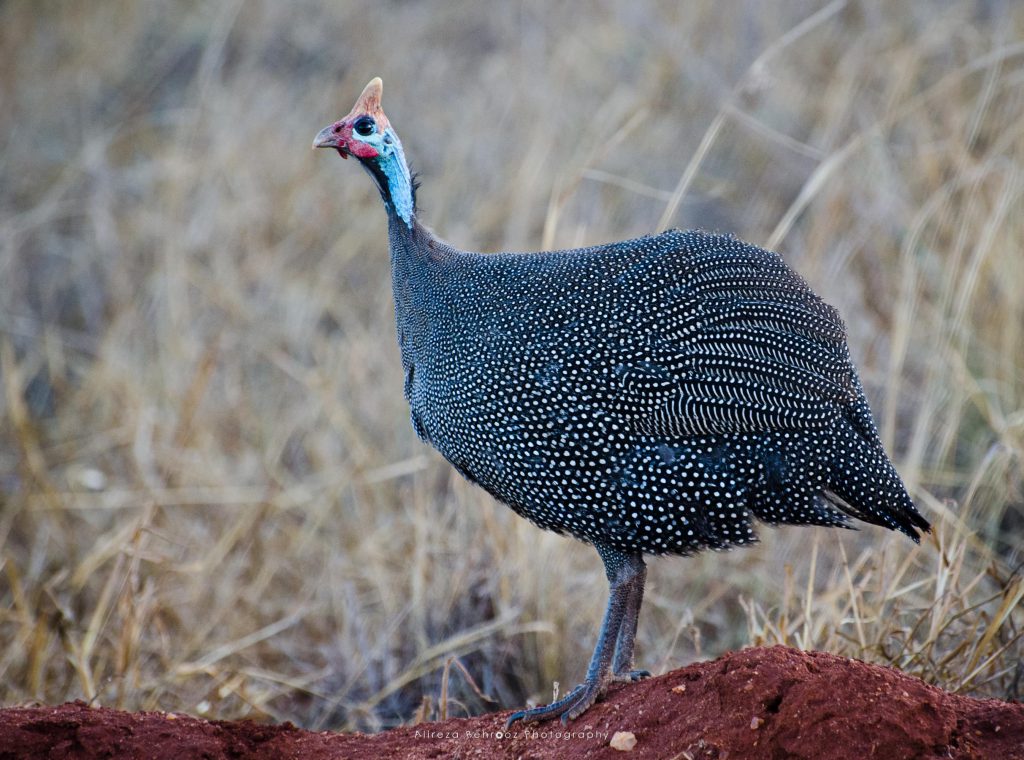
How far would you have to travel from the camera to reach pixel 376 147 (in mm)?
3172

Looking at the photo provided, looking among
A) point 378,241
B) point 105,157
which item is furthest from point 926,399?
point 105,157

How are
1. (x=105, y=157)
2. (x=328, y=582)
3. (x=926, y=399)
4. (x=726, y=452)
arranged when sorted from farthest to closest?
(x=105, y=157), (x=328, y=582), (x=926, y=399), (x=726, y=452)

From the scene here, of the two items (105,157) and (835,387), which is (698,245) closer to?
(835,387)

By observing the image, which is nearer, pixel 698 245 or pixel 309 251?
pixel 698 245

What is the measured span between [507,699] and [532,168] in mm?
2985

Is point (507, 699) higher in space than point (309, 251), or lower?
lower

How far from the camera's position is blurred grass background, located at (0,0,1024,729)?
12.6 feet

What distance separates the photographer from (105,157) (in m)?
7.53

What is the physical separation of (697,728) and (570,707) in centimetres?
56

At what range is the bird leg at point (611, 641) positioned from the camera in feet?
9.20

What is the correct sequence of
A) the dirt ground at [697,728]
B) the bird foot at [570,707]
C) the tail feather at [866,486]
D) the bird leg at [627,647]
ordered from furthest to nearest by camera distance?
the bird leg at [627,647], the tail feather at [866,486], the bird foot at [570,707], the dirt ground at [697,728]

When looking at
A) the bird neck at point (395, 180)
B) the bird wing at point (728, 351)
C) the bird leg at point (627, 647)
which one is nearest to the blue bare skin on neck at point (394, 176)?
the bird neck at point (395, 180)

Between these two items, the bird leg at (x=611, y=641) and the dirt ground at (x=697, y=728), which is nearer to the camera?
the dirt ground at (x=697, y=728)

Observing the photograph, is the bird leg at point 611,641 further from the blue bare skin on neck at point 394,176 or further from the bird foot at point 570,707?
the blue bare skin on neck at point 394,176
